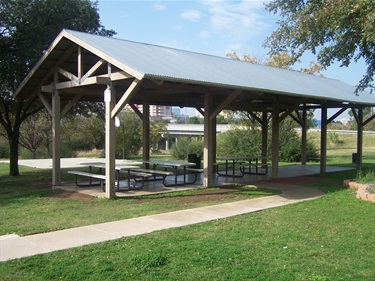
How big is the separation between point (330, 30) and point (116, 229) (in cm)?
757

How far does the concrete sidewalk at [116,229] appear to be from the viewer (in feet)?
17.9

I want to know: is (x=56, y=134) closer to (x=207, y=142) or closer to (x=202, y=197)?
(x=207, y=142)

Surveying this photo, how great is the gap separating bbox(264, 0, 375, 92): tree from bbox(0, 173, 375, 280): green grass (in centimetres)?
476

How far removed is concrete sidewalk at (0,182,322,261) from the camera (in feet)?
17.9

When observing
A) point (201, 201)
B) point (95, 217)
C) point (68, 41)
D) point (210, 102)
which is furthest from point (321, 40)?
point (95, 217)

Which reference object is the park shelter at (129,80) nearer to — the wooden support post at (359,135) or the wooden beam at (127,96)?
the wooden beam at (127,96)

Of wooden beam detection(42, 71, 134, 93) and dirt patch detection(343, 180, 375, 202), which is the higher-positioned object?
wooden beam detection(42, 71, 134, 93)

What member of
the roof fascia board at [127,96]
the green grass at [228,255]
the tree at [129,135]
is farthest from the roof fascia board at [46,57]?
the tree at [129,135]

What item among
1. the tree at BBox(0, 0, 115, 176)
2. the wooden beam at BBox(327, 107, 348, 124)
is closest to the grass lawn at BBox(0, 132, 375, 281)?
the tree at BBox(0, 0, 115, 176)

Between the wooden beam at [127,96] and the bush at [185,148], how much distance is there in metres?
16.3

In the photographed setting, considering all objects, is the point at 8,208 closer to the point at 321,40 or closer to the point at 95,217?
the point at 95,217

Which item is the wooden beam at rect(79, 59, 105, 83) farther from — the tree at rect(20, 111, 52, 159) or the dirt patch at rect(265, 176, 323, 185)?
the tree at rect(20, 111, 52, 159)

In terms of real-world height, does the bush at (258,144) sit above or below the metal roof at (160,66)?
below

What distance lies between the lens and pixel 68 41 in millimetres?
10477
